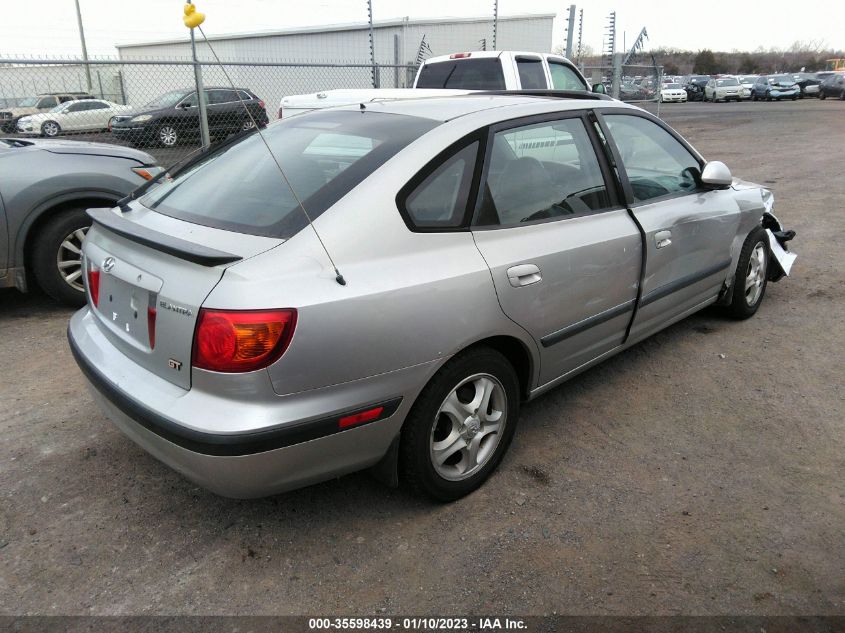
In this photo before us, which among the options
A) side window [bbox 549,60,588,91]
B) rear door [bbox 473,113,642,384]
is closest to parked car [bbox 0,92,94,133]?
side window [bbox 549,60,588,91]

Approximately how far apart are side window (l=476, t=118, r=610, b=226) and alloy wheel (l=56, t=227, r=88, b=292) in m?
3.40

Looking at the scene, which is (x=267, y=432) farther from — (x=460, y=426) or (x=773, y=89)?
(x=773, y=89)

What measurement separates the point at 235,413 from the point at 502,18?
57.0ft

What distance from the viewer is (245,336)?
2.03 m

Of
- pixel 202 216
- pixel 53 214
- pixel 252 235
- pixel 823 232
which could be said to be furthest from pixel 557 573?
pixel 823 232

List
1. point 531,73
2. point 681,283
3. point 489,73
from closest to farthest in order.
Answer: point 681,283 < point 489,73 < point 531,73

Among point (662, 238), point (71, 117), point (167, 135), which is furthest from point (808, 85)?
point (662, 238)

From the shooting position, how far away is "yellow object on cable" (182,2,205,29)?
2.26 m

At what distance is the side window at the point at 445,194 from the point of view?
2469 mm

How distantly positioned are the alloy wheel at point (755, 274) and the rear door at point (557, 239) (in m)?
1.72

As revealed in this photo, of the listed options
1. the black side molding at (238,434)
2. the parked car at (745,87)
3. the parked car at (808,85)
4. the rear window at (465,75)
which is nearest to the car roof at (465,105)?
the black side molding at (238,434)

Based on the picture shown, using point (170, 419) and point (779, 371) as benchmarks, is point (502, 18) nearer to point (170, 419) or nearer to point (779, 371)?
point (779, 371)

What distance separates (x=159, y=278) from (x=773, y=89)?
43.4 meters

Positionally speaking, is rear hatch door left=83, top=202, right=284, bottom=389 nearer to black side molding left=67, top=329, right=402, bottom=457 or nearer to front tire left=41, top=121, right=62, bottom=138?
black side molding left=67, top=329, right=402, bottom=457
